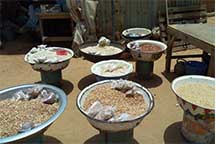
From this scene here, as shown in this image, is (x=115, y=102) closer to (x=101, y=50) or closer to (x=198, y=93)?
(x=198, y=93)

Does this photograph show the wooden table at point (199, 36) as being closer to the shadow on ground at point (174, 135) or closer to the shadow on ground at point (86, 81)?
the shadow on ground at point (174, 135)

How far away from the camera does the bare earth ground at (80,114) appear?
2789 millimetres

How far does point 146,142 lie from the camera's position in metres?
2.71

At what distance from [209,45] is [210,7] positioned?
14.2ft

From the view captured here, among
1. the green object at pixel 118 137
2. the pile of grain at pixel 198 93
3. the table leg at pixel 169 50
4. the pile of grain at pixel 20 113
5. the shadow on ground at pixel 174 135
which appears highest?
the table leg at pixel 169 50

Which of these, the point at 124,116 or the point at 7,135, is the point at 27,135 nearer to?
the point at 7,135

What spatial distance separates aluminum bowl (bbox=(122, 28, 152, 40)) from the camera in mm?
4754

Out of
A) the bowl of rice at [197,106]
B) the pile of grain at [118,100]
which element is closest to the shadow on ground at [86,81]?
the pile of grain at [118,100]

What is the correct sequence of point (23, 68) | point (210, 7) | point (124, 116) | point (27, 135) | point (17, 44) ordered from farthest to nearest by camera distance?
point (210, 7), point (17, 44), point (23, 68), point (124, 116), point (27, 135)

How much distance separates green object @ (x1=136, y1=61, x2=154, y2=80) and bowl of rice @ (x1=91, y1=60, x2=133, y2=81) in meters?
0.44

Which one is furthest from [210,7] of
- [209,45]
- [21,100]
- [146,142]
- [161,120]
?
[21,100]

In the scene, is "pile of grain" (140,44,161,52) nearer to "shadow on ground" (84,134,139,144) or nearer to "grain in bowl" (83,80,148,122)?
"grain in bowl" (83,80,148,122)

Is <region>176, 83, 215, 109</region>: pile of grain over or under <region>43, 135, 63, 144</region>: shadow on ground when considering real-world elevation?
over

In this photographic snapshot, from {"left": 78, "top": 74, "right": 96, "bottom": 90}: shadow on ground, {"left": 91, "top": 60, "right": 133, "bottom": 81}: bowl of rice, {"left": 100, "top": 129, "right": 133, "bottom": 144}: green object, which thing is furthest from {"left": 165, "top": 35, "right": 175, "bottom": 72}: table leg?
{"left": 100, "top": 129, "right": 133, "bottom": 144}: green object
